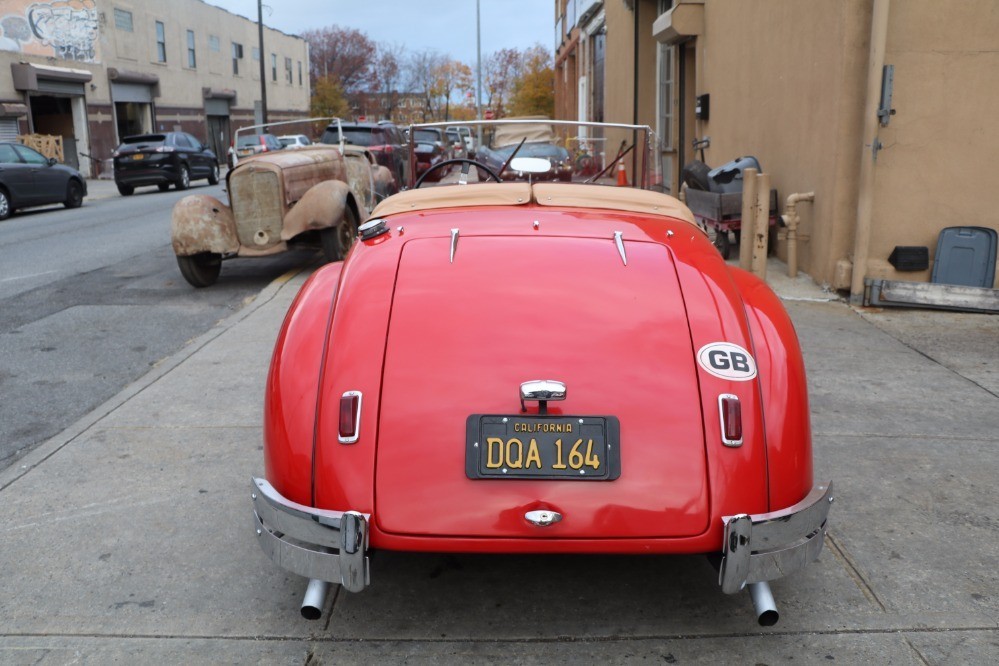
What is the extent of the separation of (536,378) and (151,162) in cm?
2465

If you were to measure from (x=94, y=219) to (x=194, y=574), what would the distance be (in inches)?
620

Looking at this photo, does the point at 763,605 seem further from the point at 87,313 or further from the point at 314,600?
the point at 87,313

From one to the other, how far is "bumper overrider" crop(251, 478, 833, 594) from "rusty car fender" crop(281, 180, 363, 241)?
21.5 feet

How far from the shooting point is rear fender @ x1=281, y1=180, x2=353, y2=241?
905 cm

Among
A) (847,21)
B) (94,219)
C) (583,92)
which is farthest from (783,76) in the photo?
(583,92)

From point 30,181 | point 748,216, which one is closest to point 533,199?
point 748,216

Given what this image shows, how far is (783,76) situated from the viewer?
8.98m

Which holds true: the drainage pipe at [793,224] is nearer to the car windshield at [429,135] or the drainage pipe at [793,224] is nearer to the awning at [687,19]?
the car windshield at [429,135]

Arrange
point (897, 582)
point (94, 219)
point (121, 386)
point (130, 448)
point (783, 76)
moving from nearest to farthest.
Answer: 1. point (897, 582)
2. point (130, 448)
3. point (121, 386)
4. point (783, 76)
5. point (94, 219)

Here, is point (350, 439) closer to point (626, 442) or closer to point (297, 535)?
point (297, 535)

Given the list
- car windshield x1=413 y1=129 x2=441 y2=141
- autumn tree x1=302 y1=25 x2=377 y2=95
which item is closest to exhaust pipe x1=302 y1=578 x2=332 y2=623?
car windshield x1=413 y1=129 x2=441 y2=141

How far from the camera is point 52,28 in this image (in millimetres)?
31453

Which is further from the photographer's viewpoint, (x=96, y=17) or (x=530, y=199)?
(x=96, y=17)

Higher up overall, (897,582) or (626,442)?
(626,442)
